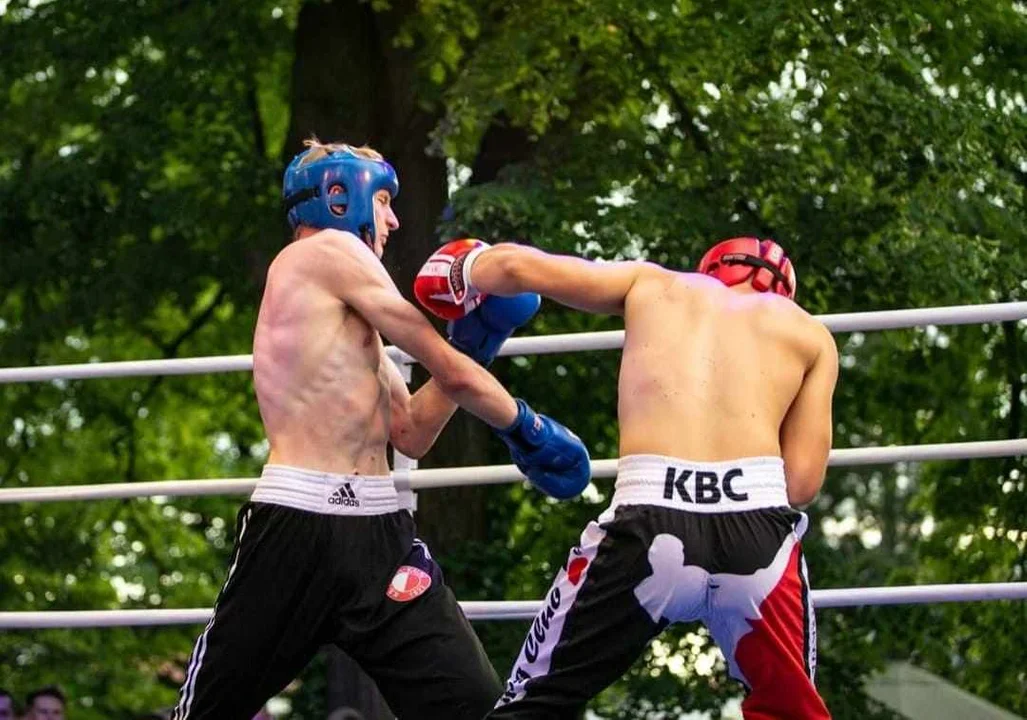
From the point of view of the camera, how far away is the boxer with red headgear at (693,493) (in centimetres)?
394

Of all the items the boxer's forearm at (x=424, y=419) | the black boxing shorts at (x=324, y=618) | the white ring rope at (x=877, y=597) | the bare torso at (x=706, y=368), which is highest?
the bare torso at (x=706, y=368)

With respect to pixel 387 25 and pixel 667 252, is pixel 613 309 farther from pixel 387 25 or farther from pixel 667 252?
pixel 387 25

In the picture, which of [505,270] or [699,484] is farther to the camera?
[505,270]

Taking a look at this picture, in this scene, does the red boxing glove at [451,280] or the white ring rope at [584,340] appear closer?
the red boxing glove at [451,280]

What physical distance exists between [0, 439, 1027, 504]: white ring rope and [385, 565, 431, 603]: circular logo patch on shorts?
2.70 ft

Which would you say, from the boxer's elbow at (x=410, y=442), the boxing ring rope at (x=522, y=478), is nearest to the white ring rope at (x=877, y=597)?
the boxing ring rope at (x=522, y=478)

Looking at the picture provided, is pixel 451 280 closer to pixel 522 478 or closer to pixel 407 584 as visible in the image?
pixel 407 584

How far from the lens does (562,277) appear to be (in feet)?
13.4

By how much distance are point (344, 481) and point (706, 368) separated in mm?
883

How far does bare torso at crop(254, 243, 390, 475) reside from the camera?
4.33 meters

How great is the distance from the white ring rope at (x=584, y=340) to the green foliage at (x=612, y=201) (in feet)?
10.8

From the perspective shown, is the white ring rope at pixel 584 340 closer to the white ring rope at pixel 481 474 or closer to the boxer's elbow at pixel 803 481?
the white ring rope at pixel 481 474

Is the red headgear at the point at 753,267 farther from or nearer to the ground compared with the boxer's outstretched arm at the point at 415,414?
farther from the ground

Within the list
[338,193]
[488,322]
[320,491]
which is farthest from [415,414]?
[338,193]
